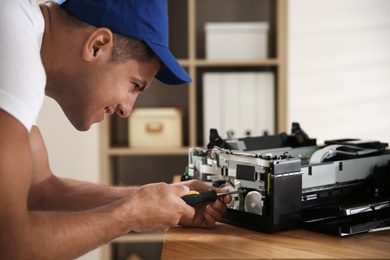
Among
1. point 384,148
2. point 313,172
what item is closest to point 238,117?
point 384,148

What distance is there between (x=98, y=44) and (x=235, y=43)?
184cm

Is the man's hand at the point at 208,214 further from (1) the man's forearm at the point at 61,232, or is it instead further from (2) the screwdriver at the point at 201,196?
(1) the man's forearm at the point at 61,232

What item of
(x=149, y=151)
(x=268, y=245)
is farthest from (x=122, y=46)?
(x=149, y=151)

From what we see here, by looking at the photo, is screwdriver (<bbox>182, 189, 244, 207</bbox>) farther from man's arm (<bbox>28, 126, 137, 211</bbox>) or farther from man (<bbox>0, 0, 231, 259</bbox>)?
man's arm (<bbox>28, 126, 137, 211</bbox>)

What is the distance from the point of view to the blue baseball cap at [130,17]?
4.59 ft

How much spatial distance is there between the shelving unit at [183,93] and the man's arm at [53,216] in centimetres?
180

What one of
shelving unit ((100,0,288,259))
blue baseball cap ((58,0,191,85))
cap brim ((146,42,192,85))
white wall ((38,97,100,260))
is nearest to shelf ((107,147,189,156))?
shelving unit ((100,0,288,259))

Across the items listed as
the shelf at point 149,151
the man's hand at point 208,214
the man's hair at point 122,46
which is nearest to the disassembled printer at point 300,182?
the man's hand at point 208,214

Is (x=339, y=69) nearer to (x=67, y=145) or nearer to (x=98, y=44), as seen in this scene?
(x=67, y=145)

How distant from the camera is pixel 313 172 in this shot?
1.44 meters

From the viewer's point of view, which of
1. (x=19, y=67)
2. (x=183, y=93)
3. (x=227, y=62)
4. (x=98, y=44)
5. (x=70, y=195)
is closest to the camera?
(x=19, y=67)

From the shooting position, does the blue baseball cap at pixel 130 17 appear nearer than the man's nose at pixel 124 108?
Yes

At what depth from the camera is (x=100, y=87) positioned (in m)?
1.50

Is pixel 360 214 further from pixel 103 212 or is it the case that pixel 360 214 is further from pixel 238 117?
pixel 238 117
